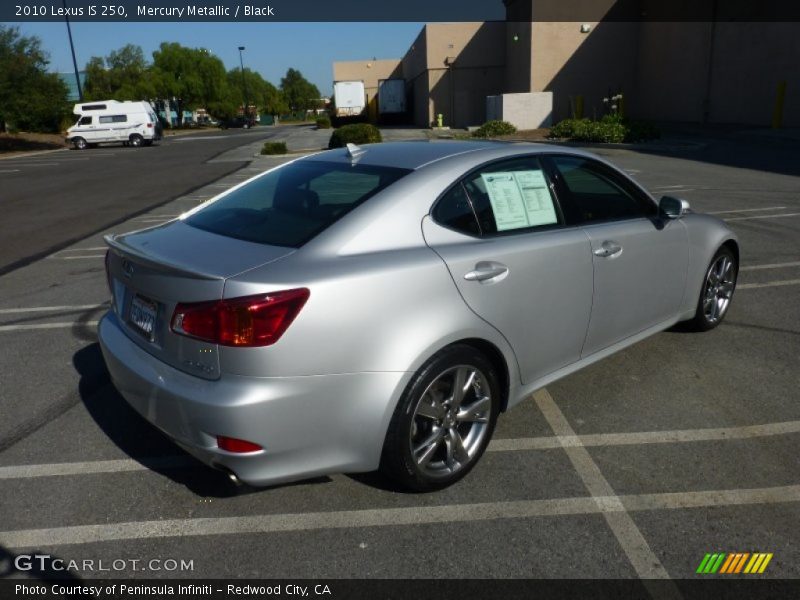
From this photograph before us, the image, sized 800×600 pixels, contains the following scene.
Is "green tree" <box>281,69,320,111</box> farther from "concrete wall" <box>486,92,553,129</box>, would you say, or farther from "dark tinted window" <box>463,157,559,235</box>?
"dark tinted window" <box>463,157,559,235</box>

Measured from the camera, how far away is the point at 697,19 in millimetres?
29562

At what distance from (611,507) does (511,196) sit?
1.63 meters

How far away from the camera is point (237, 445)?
2.54 m

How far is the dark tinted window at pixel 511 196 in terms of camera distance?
10.7 ft

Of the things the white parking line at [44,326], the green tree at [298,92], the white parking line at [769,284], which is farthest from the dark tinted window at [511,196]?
the green tree at [298,92]

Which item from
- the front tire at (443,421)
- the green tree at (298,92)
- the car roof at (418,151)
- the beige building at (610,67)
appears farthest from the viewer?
the green tree at (298,92)

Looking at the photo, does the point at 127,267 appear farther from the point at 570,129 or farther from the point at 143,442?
the point at 570,129

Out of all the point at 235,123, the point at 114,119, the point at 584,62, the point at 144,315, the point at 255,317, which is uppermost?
the point at 584,62

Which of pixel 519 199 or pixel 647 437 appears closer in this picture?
pixel 519 199

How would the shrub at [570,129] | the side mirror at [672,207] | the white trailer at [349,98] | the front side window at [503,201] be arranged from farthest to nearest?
the white trailer at [349,98] → the shrub at [570,129] → the side mirror at [672,207] → the front side window at [503,201]

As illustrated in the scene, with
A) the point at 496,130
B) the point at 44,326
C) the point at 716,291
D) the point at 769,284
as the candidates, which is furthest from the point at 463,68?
the point at 44,326

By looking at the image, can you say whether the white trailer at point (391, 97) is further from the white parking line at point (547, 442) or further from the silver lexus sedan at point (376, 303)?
the white parking line at point (547, 442)

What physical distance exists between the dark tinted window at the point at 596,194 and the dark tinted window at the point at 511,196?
0.59 ft

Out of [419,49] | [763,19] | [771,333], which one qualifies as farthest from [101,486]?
[419,49]
